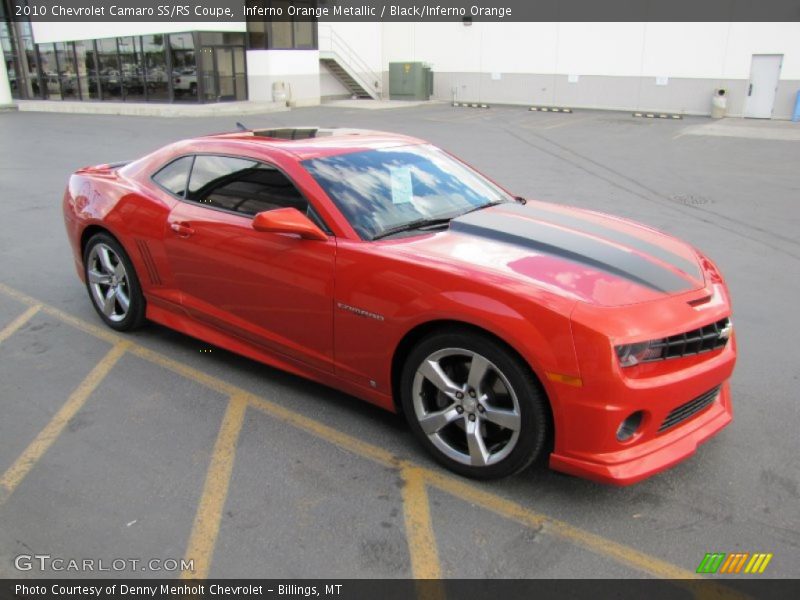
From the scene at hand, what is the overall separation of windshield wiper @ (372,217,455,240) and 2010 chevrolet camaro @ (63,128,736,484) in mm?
13

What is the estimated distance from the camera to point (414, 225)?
366cm

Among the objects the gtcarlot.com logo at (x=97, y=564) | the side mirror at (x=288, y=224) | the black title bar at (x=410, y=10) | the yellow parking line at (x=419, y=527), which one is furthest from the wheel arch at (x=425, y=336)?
the black title bar at (x=410, y=10)

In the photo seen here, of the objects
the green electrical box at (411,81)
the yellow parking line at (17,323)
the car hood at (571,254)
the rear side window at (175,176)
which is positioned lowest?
the yellow parking line at (17,323)

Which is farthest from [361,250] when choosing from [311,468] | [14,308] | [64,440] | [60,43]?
[60,43]

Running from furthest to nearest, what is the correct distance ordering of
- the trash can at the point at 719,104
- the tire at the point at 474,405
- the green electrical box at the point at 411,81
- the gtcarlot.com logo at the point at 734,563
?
the green electrical box at the point at 411,81 → the trash can at the point at 719,104 → the tire at the point at 474,405 → the gtcarlot.com logo at the point at 734,563

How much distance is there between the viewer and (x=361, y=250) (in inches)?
132

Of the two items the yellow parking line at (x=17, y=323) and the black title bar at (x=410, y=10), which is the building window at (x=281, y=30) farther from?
the yellow parking line at (x=17, y=323)

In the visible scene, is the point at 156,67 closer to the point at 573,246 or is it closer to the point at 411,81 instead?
the point at 411,81

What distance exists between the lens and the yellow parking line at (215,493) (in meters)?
2.69

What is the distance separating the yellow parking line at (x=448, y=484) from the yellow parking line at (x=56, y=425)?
22 centimetres

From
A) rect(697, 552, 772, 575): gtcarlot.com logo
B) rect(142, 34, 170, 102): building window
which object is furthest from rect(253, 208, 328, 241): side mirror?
rect(142, 34, 170, 102): building window

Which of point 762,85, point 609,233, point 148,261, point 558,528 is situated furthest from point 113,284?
point 762,85

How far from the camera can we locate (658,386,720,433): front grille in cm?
293
